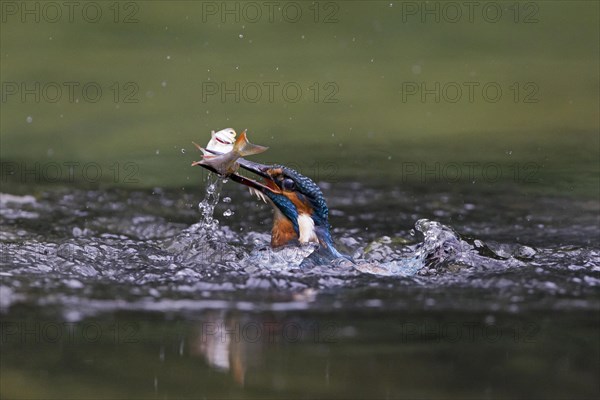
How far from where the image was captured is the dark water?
502 cm

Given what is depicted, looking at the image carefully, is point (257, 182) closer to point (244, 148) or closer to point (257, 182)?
point (257, 182)

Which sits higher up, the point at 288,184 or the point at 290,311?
the point at 288,184

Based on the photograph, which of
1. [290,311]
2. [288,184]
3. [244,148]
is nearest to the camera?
[290,311]

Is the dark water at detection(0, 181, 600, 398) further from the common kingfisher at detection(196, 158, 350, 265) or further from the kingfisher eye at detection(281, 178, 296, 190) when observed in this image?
the kingfisher eye at detection(281, 178, 296, 190)

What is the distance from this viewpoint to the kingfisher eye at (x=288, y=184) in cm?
715

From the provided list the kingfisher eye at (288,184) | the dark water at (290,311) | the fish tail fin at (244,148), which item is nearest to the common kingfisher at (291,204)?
the kingfisher eye at (288,184)

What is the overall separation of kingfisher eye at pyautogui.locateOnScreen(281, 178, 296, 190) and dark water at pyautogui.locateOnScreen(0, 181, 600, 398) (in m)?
0.46

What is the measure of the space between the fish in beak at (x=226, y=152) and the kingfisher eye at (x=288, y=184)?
38 centimetres

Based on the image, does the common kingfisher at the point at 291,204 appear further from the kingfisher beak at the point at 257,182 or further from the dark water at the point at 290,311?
the dark water at the point at 290,311

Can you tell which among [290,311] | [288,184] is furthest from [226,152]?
[290,311]

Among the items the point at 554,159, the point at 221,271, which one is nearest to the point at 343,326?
the point at 221,271

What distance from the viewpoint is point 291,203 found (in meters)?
7.17

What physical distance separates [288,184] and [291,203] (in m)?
0.13

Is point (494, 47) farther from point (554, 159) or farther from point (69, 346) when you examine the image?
point (69, 346)
